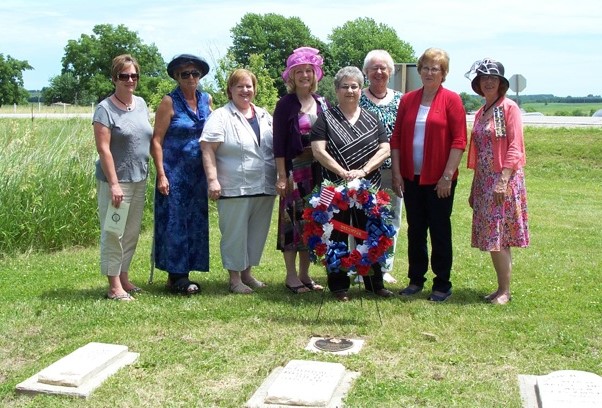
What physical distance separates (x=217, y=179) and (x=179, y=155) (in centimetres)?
40

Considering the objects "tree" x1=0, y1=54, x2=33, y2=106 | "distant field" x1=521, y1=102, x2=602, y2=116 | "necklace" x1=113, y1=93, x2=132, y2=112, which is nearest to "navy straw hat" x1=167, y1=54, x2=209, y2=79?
"necklace" x1=113, y1=93, x2=132, y2=112

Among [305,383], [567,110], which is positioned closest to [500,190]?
[305,383]

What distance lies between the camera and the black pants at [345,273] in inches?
238

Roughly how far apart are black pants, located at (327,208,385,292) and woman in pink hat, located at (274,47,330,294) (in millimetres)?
466

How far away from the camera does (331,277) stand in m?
6.38

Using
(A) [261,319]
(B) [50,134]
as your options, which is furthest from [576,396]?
(B) [50,134]

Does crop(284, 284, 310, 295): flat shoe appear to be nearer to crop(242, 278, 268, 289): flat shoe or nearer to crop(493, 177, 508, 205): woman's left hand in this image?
crop(242, 278, 268, 289): flat shoe

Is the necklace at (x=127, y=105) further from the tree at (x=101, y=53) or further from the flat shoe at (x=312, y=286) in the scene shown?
the tree at (x=101, y=53)

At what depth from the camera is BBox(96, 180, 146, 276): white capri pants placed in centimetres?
635

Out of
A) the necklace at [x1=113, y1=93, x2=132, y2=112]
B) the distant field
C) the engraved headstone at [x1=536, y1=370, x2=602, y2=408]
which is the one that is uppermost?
the necklace at [x1=113, y1=93, x2=132, y2=112]

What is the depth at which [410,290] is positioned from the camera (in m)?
6.66

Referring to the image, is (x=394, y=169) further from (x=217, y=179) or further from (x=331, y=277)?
(x=217, y=179)

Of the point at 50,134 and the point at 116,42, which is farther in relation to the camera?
the point at 116,42

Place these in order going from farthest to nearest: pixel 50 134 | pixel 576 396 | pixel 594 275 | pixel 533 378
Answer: pixel 50 134, pixel 594 275, pixel 533 378, pixel 576 396
